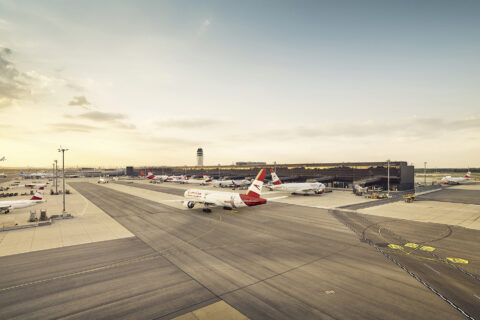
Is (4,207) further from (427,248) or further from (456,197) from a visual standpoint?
(456,197)

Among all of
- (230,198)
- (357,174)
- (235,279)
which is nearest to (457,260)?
(235,279)

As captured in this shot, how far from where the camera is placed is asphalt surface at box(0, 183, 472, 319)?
13227mm

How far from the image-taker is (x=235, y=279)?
1686 cm

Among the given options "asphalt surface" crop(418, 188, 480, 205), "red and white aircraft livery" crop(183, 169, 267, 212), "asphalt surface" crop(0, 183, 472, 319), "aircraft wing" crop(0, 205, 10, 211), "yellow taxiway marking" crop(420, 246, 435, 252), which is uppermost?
"red and white aircraft livery" crop(183, 169, 267, 212)

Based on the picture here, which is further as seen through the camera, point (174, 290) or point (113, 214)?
point (113, 214)

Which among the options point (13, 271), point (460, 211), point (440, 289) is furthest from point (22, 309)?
point (460, 211)

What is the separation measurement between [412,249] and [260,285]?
764 inches

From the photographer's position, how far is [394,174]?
7500 centimetres

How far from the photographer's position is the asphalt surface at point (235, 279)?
521 inches

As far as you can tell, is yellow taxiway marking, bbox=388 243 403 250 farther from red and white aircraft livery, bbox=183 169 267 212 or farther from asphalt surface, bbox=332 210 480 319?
red and white aircraft livery, bbox=183 169 267 212

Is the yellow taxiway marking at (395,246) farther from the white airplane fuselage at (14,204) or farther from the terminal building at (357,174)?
the white airplane fuselage at (14,204)

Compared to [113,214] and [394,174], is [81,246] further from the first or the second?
[394,174]

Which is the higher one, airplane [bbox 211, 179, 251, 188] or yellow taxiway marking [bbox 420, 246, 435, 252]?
airplane [bbox 211, 179, 251, 188]

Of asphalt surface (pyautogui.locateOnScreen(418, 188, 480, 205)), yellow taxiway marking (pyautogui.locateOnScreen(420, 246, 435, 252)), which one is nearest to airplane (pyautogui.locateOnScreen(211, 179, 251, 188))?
asphalt surface (pyautogui.locateOnScreen(418, 188, 480, 205))
